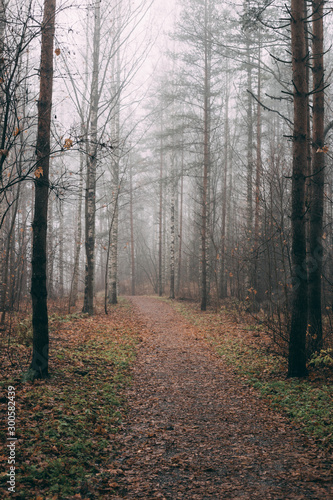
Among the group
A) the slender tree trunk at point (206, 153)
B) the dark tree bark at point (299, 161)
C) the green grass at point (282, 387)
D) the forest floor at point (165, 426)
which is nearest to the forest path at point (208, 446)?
the forest floor at point (165, 426)

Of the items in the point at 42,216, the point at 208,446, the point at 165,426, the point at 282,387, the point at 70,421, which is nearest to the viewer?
the point at 208,446

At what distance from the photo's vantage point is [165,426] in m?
4.92

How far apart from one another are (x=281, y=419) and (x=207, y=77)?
1547cm

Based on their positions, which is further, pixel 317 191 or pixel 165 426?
pixel 317 191

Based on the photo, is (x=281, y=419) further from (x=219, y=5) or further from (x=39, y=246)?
(x=219, y=5)

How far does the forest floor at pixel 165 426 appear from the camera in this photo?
3.42 metres

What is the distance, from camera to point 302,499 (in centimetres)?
316

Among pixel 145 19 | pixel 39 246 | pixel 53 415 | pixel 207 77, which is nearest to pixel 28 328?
pixel 39 246

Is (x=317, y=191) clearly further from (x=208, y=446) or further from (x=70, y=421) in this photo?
(x=70, y=421)

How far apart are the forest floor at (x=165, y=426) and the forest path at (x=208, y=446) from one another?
0.6 inches

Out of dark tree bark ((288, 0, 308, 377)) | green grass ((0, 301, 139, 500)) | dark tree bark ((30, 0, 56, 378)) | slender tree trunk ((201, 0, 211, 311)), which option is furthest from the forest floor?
slender tree trunk ((201, 0, 211, 311))

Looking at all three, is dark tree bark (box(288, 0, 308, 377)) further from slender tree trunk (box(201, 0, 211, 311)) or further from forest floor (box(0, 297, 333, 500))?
slender tree trunk (box(201, 0, 211, 311))

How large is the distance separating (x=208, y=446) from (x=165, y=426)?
0.81 m

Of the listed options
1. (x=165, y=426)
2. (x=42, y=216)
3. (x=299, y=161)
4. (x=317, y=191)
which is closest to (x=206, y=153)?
(x=317, y=191)
